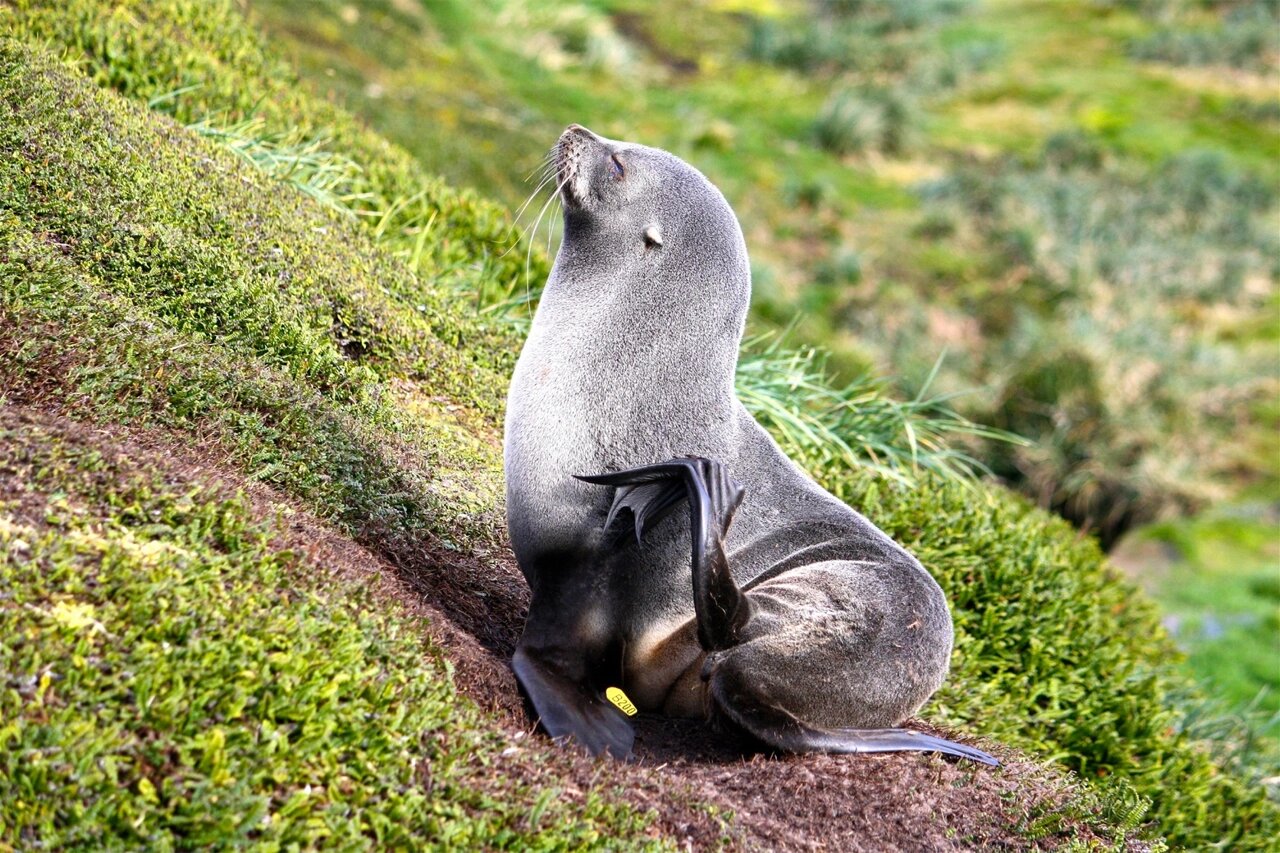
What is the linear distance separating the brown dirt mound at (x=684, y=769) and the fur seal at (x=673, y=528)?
10 centimetres

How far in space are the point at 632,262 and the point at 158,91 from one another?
455cm

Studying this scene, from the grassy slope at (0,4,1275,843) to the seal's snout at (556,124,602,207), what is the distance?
1289mm

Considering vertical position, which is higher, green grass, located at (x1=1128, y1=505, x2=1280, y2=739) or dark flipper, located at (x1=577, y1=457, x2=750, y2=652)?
dark flipper, located at (x1=577, y1=457, x2=750, y2=652)

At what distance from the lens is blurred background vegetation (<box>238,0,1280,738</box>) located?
14.0 metres

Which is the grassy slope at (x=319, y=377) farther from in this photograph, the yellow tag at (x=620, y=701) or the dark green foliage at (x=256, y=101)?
the yellow tag at (x=620, y=701)

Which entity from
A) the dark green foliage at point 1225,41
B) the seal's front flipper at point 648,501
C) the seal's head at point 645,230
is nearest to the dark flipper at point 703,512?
the seal's front flipper at point 648,501

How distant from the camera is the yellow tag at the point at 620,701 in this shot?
411 cm

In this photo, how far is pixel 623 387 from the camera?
4277 millimetres

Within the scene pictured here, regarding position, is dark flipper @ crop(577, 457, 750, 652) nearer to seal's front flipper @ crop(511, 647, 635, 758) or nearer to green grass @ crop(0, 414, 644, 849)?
seal's front flipper @ crop(511, 647, 635, 758)

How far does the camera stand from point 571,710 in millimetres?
3836

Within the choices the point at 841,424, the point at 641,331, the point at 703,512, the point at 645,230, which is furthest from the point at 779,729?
the point at 841,424

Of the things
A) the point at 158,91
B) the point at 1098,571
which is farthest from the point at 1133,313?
the point at 158,91

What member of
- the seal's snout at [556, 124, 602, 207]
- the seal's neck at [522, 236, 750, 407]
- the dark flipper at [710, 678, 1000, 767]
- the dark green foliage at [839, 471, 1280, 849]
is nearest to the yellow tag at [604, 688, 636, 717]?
the dark flipper at [710, 678, 1000, 767]

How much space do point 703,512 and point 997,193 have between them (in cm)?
2046
